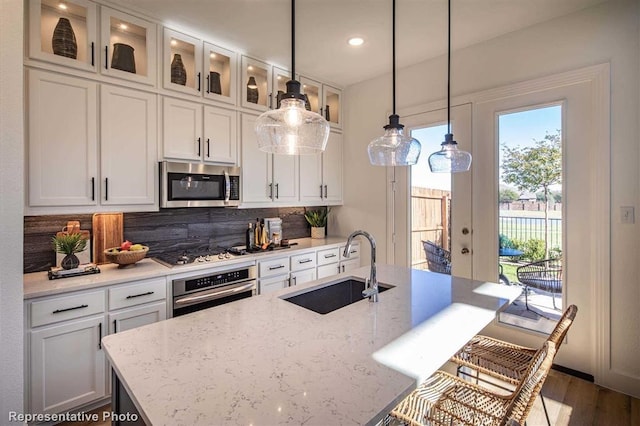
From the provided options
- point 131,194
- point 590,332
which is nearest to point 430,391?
point 590,332

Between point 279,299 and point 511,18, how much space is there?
9.12ft

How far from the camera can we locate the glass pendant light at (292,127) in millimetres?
1297

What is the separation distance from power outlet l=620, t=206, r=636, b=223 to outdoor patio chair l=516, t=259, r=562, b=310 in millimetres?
506

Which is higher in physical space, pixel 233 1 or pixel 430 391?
pixel 233 1

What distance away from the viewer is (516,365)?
1727 mm

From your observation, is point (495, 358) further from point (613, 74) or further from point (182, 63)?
point (182, 63)

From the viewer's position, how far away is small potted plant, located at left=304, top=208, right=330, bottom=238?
401cm

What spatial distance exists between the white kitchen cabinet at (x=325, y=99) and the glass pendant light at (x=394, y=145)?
1.98 metres

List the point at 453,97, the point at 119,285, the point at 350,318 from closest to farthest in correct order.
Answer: the point at 350,318, the point at 119,285, the point at 453,97

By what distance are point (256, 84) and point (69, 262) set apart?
7.39ft

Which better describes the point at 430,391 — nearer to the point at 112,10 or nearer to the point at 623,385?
the point at 623,385

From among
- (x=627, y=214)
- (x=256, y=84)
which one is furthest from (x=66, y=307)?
(x=627, y=214)

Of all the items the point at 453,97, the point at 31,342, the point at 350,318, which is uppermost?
the point at 453,97

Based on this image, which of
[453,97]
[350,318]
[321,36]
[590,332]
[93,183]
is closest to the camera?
[350,318]
